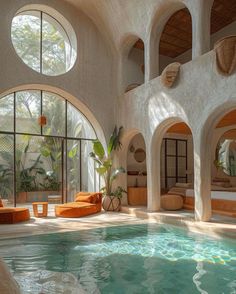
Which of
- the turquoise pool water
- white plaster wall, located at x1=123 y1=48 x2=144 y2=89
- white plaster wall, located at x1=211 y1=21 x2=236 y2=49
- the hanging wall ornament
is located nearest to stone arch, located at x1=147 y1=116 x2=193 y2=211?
the hanging wall ornament

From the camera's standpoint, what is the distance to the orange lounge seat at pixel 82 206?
10016mm

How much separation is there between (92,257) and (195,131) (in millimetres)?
4690

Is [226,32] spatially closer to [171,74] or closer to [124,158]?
[171,74]

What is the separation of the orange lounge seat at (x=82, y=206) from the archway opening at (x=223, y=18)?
7.87 m

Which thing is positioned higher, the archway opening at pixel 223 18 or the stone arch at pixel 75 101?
the archway opening at pixel 223 18

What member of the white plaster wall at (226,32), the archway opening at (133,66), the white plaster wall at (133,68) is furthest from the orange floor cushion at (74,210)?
the white plaster wall at (226,32)

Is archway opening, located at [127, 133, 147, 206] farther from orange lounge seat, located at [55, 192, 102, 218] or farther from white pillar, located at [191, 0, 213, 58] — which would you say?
white pillar, located at [191, 0, 213, 58]

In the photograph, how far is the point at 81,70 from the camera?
39.1 ft

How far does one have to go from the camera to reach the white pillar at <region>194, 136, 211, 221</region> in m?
8.49

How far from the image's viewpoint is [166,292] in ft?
13.7

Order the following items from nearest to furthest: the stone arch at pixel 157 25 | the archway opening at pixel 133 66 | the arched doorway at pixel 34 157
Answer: the stone arch at pixel 157 25
the archway opening at pixel 133 66
the arched doorway at pixel 34 157

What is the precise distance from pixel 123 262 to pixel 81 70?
835 centimetres

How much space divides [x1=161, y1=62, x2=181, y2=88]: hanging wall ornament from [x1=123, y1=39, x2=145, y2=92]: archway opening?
9.40 feet

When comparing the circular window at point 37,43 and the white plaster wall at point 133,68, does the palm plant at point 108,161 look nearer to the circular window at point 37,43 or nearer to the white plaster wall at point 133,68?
the white plaster wall at point 133,68
